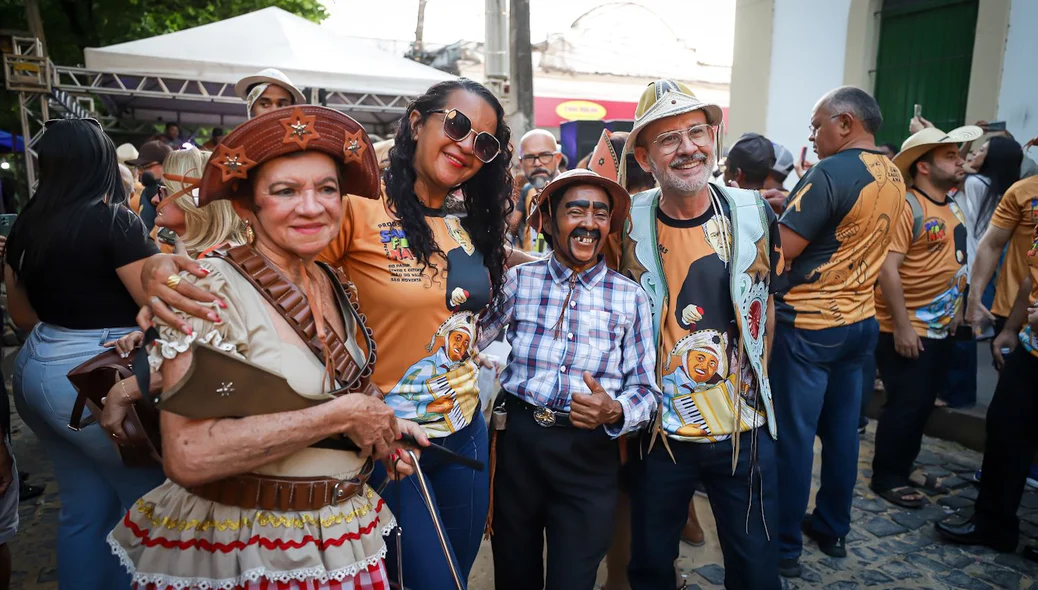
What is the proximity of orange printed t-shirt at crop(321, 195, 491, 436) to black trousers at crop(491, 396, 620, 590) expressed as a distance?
1.20ft

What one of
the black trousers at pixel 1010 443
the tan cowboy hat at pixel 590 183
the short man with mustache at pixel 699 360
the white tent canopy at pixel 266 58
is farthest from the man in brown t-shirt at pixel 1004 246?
the white tent canopy at pixel 266 58

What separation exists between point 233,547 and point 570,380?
50.6 inches

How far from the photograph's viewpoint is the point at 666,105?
264 centimetres

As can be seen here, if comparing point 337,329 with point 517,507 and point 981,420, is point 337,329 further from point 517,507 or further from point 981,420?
point 981,420

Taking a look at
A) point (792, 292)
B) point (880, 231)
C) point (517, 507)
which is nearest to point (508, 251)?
point (517, 507)

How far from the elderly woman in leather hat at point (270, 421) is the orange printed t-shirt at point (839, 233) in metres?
2.46

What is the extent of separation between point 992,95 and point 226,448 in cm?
834

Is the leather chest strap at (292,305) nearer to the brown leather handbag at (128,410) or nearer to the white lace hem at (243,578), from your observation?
the white lace hem at (243,578)

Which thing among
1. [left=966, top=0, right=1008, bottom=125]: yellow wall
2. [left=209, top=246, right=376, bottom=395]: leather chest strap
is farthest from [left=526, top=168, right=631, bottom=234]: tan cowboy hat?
[left=966, top=0, right=1008, bottom=125]: yellow wall

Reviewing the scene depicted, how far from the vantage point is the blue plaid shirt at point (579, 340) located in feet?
8.07

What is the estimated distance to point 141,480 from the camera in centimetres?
263

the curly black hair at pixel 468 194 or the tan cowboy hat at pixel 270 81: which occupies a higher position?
the tan cowboy hat at pixel 270 81

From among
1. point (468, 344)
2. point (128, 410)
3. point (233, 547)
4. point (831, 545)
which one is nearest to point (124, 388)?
point (128, 410)

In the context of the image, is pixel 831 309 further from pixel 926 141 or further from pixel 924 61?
pixel 924 61
